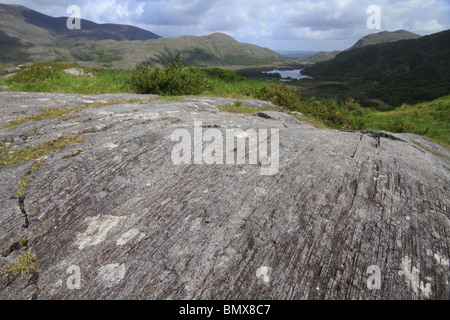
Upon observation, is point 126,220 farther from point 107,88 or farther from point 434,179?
point 107,88

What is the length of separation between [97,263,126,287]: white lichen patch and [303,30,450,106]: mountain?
76.8m

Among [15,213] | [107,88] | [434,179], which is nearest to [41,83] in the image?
[107,88]

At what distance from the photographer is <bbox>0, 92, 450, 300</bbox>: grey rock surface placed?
299 cm

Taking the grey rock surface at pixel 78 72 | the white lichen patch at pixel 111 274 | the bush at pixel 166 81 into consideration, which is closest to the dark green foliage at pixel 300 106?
the bush at pixel 166 81

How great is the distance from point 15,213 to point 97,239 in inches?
62.5

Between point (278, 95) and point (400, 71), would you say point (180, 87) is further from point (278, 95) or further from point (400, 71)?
point (400, 71)

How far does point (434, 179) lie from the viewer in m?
5.07

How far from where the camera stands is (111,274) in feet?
10.2

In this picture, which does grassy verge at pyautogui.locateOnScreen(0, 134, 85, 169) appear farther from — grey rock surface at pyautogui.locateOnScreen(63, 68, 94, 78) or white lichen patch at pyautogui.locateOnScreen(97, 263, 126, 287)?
grey rock surface at pyautogui.locateOnScreen(63, 68, 94, 78)

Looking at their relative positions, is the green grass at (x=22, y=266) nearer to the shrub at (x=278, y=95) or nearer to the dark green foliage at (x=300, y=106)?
the dark green foliage at (x=300, y=106)

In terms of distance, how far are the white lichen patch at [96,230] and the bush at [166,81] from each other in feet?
40.4

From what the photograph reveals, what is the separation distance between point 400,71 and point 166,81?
529 feet
